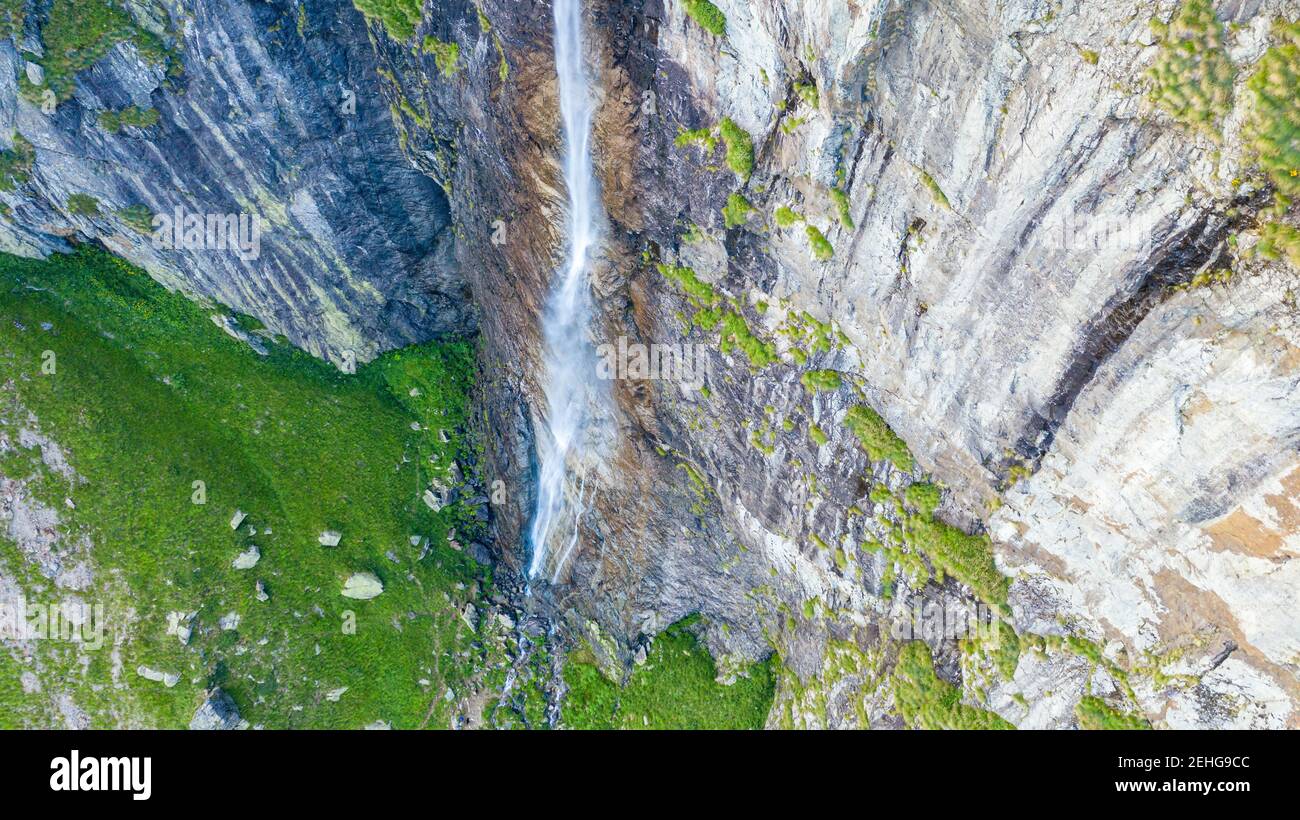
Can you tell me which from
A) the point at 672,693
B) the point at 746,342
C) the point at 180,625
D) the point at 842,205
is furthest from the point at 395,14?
the point at 672,693

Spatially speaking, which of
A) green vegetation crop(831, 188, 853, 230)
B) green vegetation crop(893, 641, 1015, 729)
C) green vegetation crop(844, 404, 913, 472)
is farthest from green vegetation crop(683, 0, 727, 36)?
green vegetation crop(893, 641, 1015, 729)

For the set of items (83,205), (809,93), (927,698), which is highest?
(83,205)

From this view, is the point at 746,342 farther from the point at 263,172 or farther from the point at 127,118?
the point at 127,118

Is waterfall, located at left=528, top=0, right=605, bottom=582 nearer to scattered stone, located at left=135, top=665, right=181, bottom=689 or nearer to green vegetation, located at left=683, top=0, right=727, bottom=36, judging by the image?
green vegetation, located at left=683, top=0, right=727, bottom=36

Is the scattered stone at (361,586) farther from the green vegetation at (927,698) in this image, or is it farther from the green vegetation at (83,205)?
the green vegetation at (927,698)

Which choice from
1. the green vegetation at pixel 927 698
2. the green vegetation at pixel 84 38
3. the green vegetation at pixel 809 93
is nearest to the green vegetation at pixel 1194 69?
the green vegetation at pixel 809 93
